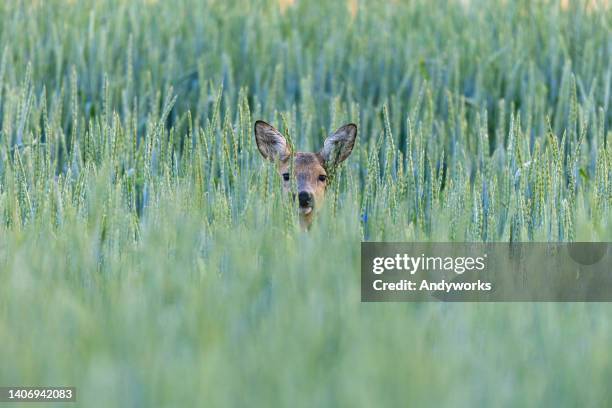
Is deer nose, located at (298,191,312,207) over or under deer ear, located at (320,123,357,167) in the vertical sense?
under

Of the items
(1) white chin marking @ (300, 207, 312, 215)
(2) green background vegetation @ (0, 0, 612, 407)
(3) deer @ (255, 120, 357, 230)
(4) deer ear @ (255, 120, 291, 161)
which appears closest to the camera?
(2) green background vegetation @ (0, 0, 612, 407)

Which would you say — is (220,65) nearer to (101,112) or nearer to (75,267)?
(101,112)

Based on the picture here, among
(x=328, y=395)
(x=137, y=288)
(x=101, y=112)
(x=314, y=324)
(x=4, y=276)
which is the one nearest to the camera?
(x=328, y=395)

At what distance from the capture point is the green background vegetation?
3238mm

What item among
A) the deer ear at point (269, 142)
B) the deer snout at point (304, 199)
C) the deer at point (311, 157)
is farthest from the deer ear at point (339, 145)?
the deer snout at point (304, 199)

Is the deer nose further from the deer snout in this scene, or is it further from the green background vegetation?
the green background vegetation

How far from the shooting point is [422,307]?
154 inches

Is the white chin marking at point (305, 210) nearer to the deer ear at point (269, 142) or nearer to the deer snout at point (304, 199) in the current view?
the deer snout at point (304, 199)

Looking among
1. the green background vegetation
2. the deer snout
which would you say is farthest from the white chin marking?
the green background vegetation

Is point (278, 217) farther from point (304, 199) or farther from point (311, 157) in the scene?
point (311, 157)

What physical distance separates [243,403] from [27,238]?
5.53ft

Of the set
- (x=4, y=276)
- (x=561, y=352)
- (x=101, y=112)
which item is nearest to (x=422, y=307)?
(x=561, y=352)

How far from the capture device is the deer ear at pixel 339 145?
5809 mm

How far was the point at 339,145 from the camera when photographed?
19.3 feet
